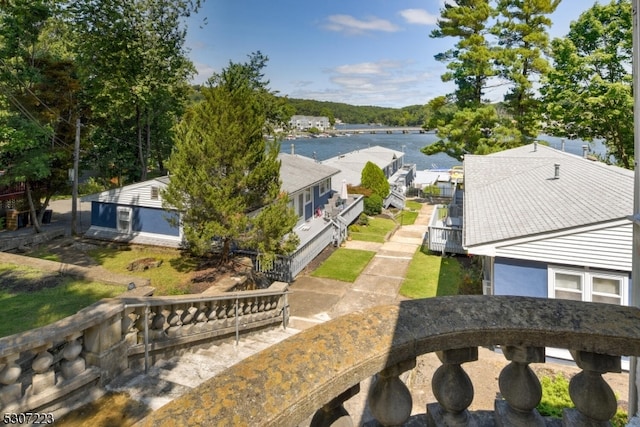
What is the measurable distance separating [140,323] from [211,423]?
15.0 feet

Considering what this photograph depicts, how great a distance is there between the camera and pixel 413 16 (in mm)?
11461

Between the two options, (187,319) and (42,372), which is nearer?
(42,372)

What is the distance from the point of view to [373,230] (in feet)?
74.8

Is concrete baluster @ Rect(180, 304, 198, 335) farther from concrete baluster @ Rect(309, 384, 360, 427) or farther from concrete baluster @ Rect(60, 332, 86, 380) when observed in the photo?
concrete baluster @ Rect(309, 384, 360, 427)

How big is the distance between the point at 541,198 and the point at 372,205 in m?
15.4

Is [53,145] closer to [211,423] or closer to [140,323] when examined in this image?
[140,323]

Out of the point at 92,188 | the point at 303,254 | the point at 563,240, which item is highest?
the point at 92,188

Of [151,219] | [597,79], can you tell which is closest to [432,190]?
[597,79]

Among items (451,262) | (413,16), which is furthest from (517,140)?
(413,16)

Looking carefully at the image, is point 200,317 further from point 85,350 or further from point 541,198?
point 541,198

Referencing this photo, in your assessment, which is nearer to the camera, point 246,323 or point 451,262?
point 246,323

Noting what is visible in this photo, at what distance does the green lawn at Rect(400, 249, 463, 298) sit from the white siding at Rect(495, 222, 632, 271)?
447 cm

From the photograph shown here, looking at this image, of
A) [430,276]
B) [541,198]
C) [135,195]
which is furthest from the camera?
[135,195]

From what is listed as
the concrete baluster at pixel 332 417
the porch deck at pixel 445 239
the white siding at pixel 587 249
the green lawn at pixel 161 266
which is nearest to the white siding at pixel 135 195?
the green lawn at pixel 161 266
